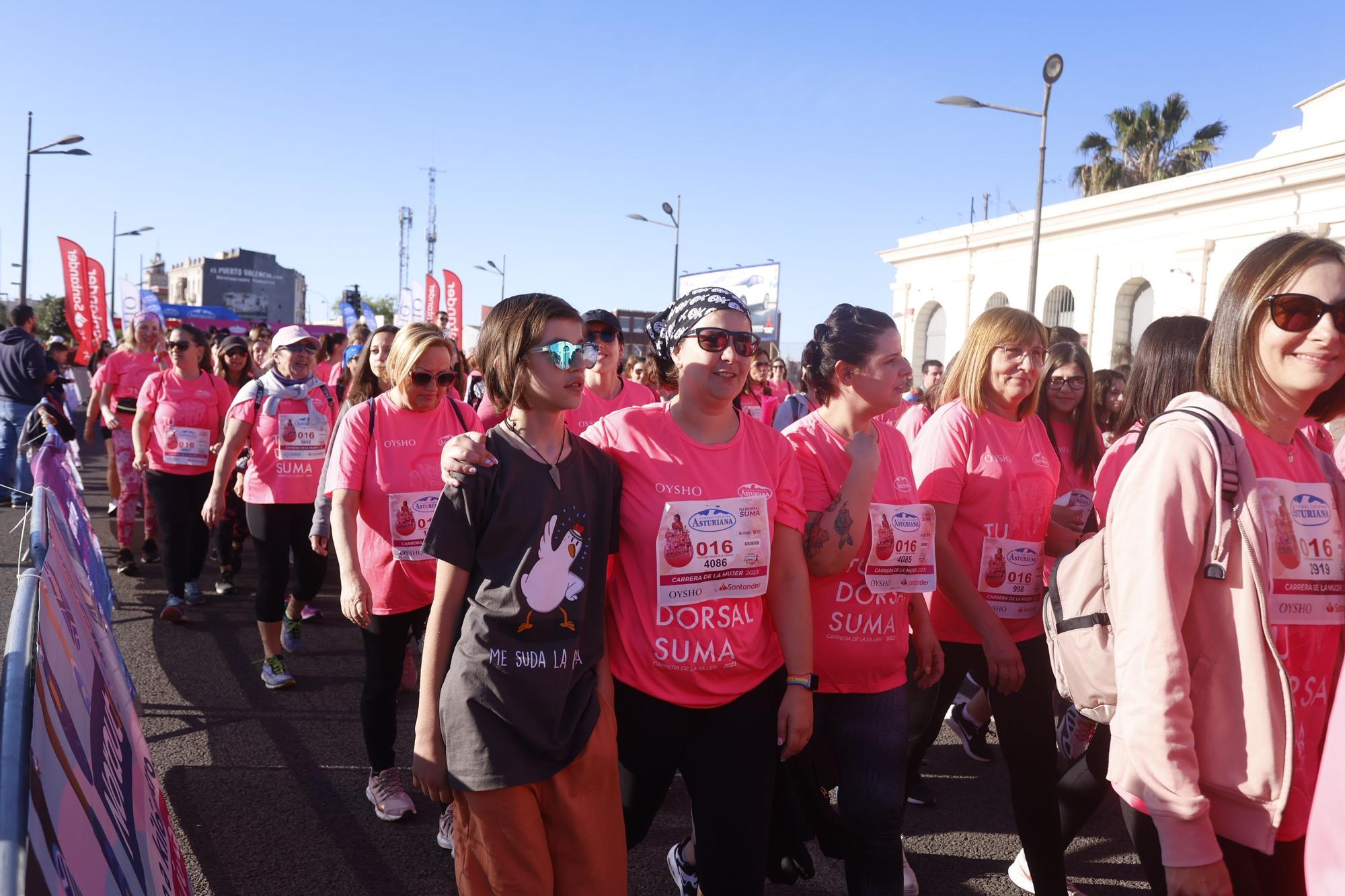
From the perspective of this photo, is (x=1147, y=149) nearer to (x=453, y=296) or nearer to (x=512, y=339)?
(x=453, y=296)

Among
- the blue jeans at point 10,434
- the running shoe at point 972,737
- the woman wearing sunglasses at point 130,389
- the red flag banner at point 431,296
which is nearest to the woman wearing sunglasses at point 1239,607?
the running shoe at point 972,737

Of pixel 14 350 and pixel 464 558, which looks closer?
pixel 464 558

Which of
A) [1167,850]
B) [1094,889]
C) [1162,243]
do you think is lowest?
[1094,889]

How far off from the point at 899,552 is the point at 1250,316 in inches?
50.8

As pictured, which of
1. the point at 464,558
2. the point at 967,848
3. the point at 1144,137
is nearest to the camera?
the point at 464,558

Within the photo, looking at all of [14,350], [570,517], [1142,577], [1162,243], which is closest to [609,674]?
[570,517]

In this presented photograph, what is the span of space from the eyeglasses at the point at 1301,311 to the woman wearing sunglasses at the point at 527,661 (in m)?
1.58

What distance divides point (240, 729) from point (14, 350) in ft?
20.4

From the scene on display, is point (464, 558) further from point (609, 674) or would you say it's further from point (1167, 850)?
point (1167, 850)

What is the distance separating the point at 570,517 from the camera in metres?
2.38

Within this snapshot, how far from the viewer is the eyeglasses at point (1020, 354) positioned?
331 cm

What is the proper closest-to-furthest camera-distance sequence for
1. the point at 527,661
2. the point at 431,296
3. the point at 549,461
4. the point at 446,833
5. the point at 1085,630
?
1. the point at 1085,630
2. the point at 527,661
3. the point at 549,461
4. the point at 446,833
5. the point at 431,296

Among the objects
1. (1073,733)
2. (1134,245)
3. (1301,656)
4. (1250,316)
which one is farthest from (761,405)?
(1134,245)

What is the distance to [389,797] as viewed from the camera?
3793 millimetres
